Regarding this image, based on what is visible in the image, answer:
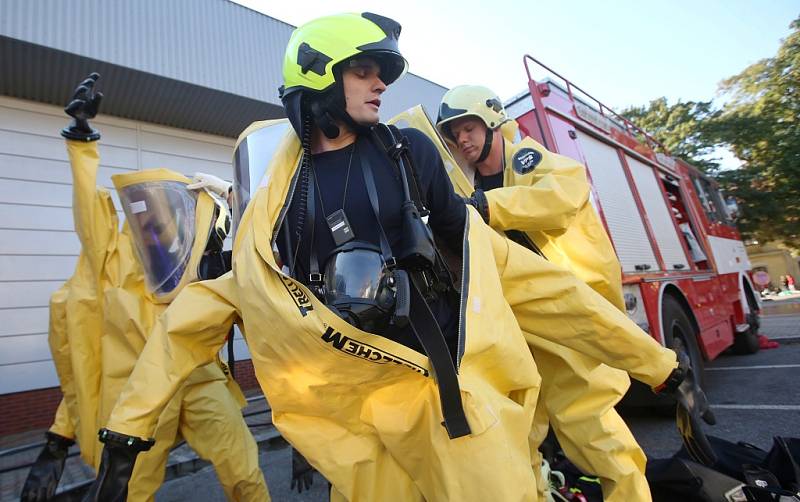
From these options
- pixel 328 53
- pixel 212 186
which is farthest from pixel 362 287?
pixel 212 186

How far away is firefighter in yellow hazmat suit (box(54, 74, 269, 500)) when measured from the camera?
8.00ft

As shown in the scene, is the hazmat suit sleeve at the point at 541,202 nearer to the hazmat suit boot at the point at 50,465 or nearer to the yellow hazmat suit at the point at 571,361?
the yellow hazmat suit at the point at 571,361

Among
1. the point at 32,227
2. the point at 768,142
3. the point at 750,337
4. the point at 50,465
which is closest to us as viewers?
the point at 50,465

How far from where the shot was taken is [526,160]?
248 centimetres

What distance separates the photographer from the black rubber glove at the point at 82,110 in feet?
7.95

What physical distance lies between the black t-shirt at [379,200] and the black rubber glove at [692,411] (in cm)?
110

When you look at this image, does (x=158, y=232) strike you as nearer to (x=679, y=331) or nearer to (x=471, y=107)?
(x=471, y=107)

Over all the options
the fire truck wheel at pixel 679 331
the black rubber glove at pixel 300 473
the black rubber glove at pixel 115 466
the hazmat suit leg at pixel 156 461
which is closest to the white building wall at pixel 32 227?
the black rubber glove at pixel 300 473

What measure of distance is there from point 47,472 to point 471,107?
9.98ft

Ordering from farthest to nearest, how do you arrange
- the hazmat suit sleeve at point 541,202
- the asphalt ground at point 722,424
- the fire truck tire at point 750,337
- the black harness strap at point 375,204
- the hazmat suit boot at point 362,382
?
the fire truck tire at point 750,337
the asphalt ground at point 722,424
the hazmat suit sleeve at point 541,202
the black harness strap at point 375,204
the hazmat suit boot at point 362,382

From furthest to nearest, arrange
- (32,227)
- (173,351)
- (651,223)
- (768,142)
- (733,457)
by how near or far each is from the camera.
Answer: (768,142) < (32,227) < (651,223) < (733,457) < (173,351)

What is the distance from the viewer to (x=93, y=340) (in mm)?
2623

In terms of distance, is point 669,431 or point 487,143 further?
point 669,431

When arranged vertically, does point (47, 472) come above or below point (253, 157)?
below
